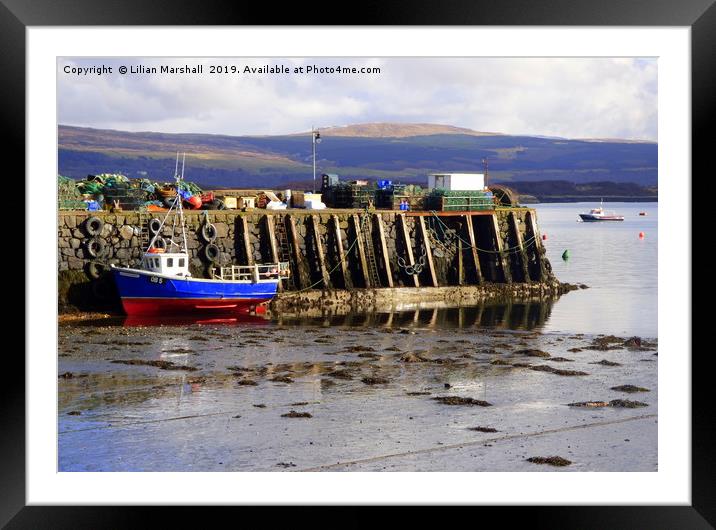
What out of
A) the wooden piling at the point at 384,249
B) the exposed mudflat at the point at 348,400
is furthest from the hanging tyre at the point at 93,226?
the wooden piling at the point at 384,249

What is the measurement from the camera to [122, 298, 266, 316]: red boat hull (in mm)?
27172

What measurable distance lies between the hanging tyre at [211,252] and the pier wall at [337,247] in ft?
0.15

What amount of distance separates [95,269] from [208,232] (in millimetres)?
3856

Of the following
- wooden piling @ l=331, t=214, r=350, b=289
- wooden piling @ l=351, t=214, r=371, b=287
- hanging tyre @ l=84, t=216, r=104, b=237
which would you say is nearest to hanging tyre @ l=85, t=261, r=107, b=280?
hanging tyre @ l=84, t=216, r=104, b=237

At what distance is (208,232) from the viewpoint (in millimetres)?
30594

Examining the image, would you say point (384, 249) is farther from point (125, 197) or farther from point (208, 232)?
point (125, 197)

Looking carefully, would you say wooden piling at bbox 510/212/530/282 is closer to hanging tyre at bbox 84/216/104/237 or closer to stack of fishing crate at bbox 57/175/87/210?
stack of fishing crate at bbox 57/175/87/210

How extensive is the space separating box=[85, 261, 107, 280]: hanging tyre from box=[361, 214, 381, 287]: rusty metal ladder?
28.8 ft

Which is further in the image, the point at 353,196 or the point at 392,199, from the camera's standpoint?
the point at 392,199

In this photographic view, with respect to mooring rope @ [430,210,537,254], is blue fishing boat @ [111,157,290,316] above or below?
below

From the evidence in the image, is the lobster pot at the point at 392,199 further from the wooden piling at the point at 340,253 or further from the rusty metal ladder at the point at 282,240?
the rusty metal ladder at the point at 282,240

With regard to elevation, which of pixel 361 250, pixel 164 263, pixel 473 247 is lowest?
pixel 164 263

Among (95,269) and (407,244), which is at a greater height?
(407,244)
